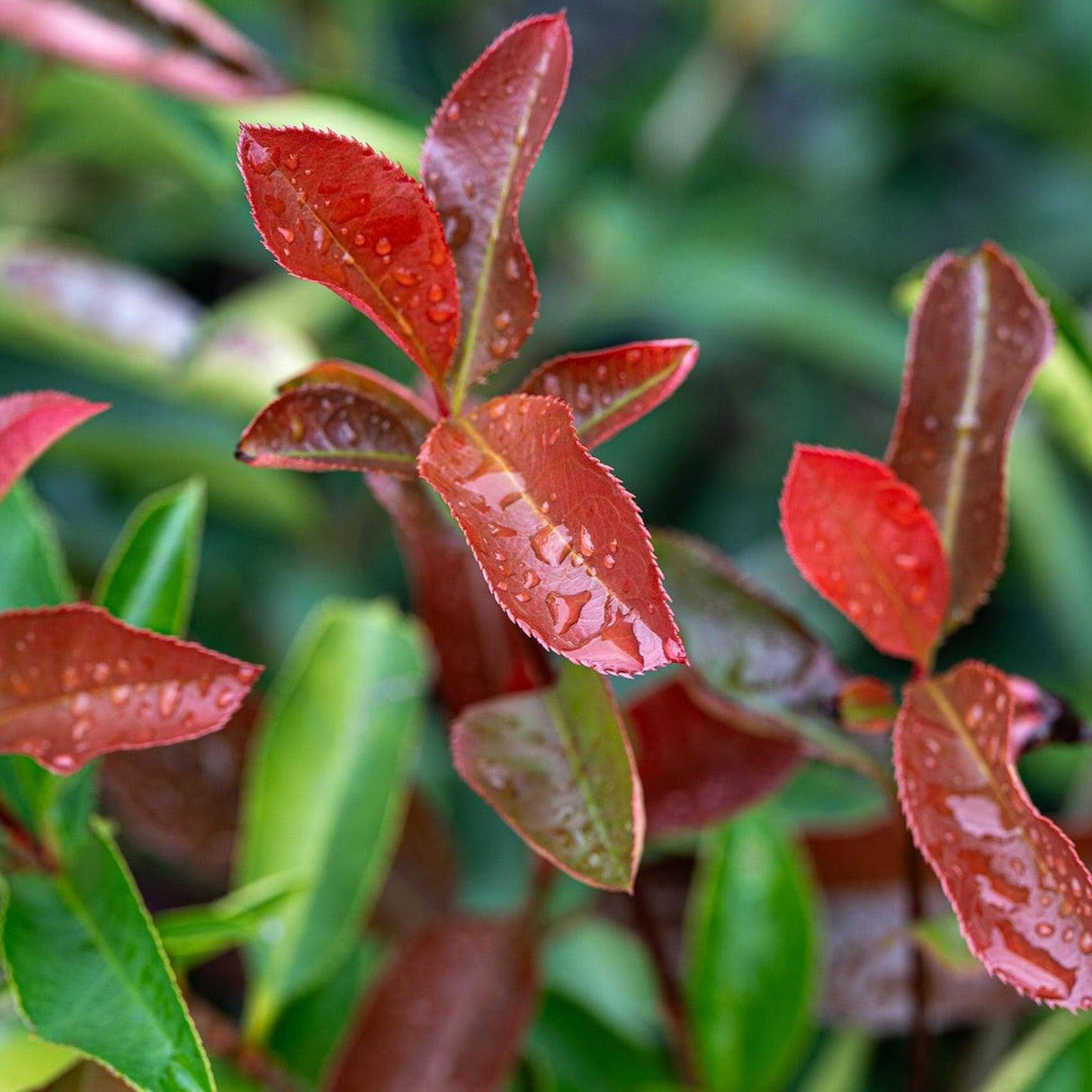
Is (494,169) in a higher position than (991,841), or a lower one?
higher

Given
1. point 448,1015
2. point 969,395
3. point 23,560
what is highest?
point 969,395

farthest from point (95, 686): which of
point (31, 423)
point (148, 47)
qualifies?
point (148, 47)

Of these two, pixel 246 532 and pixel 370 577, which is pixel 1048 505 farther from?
pixel 246 532

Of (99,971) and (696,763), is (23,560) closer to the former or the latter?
(99,971)

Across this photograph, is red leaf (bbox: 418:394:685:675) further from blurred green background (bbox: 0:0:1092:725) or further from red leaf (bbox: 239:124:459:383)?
blurred green background (bbox: 0:0:1092:725)

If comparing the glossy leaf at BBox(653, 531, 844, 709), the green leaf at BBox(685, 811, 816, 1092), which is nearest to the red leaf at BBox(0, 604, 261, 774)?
the glossy leaf at BBox(653, 531, 844, 709)

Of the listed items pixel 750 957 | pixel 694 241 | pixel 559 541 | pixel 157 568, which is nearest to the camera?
pixel 559 541

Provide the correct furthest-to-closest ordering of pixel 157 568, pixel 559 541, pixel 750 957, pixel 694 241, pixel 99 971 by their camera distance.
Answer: pixel 694 241 < pixel 750 957 < pixel 157 568 < pixel 99 971 < pixel 559 541

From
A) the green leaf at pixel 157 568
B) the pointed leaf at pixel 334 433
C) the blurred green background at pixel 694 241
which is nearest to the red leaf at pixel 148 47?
the blurred green background at pixel 694 241
